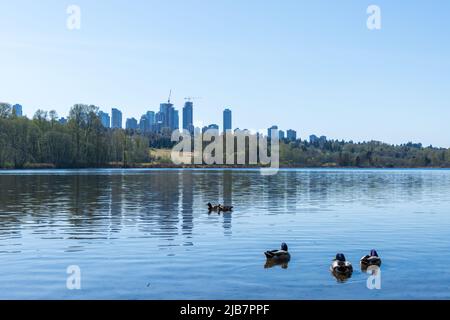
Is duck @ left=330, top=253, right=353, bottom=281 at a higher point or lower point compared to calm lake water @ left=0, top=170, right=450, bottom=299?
higher

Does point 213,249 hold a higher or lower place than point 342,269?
lower

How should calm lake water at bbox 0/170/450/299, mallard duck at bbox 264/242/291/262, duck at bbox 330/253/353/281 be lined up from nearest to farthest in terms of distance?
1. calm lake water at bbox 0/170/450/299
2. duck at bbox 330/253/353/281
3. mallard duck at bbox 264/242/291/262

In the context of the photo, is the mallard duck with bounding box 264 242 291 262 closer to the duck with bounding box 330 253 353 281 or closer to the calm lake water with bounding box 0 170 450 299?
the calm lake water with bounding box 0 170 450 299

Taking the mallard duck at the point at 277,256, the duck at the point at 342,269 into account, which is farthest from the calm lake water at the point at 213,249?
the mallard duck at the point at 277,256

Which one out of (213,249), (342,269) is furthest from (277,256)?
(213,249)

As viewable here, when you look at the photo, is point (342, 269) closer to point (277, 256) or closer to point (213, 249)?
point (277, 256)

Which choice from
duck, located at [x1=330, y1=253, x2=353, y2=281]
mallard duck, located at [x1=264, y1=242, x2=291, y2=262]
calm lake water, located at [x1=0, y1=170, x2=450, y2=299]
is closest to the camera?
calm lake water, located at [x1=0, y1=170, x2=450, y2=299]

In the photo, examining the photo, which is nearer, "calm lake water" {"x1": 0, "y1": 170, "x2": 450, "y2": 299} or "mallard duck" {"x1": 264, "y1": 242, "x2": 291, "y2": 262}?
"calm lake water" {"x1": 0, "y1": 170, "x2": 450, "y2": 299}

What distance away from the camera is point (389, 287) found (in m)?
25.2

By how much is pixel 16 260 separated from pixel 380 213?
40.4m

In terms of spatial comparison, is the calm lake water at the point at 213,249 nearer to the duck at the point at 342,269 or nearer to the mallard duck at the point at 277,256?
the duck at the point at 342,269

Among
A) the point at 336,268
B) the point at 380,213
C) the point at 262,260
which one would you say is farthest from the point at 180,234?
the point at 380,213

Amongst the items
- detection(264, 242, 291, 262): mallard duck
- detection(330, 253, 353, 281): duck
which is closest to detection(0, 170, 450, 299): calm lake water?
detection(330, 253, 353, 281): duck
